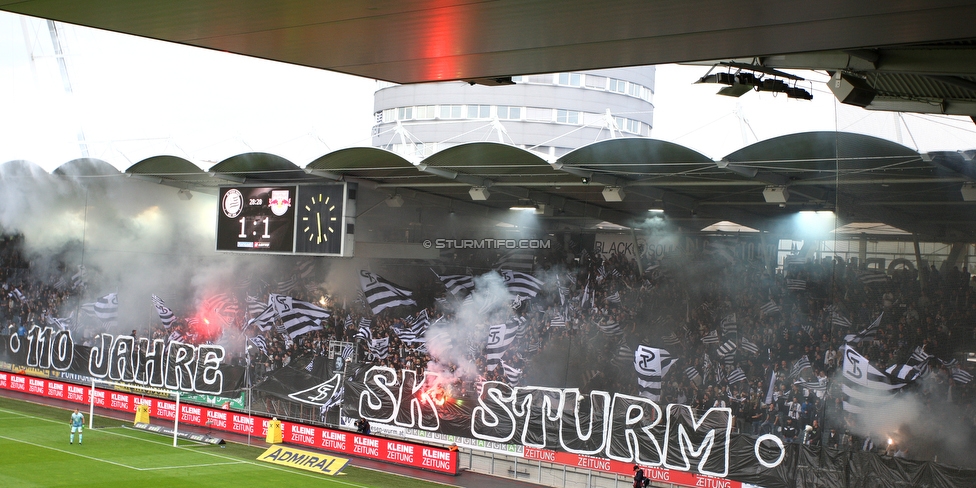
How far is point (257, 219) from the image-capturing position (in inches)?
974

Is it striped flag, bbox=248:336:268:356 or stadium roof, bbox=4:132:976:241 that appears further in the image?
striped flag, bbox=248:336:268:356

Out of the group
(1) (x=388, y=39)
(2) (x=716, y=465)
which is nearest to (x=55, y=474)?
(2) (x=716, y=465)

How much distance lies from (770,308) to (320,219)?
11.9 metres

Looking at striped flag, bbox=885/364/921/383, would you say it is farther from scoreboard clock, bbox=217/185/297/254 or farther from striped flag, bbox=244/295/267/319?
striped flag, bbox=244/295/267/319

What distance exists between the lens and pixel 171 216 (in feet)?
99.1

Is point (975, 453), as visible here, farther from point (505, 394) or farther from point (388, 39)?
point (505, 394)

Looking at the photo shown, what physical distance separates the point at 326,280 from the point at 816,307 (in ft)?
47.2

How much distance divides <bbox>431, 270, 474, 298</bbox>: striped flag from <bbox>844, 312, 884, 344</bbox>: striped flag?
1884cm

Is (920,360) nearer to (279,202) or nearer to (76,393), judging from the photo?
(279,202)

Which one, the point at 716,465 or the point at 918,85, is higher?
the point at 918,85

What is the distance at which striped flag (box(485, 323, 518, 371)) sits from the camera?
74.1 ft

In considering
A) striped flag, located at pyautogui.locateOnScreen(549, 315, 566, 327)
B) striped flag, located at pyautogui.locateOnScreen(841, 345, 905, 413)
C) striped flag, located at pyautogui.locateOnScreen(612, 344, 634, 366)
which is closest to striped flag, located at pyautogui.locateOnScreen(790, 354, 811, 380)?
striped flag, located at pyautogui.locateOnScreen(612, 344, 634, 366)

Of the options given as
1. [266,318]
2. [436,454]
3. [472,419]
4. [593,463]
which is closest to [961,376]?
[593,463]

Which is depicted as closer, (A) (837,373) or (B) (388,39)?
(A) (837,373)
